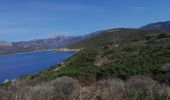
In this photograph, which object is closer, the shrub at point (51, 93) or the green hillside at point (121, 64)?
the shrub at point (51, 93)

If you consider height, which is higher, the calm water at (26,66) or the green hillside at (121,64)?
the green hillside at (121,64)

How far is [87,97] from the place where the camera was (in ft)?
21.2

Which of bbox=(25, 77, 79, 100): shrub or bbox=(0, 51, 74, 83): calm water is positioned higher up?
bbox=(25, 77, 79, 100): shrub

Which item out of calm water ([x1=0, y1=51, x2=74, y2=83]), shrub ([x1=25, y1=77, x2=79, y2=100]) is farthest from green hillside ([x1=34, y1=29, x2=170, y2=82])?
calm water ([x1=0, y1=51, x2=74, y2=83])

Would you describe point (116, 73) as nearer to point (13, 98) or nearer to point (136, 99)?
point (136, 99)

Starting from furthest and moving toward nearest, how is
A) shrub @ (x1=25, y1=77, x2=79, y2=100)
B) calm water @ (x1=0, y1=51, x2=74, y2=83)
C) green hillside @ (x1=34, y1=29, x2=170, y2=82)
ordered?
1. calm water @ (x1=0, y1=51, x2=74, y2=83)
2. green hillside @ (x1=34, y1=29, x2=170, y2=82)
3. shrub @ (x1=25, y1=77, x2=79, y2=100)

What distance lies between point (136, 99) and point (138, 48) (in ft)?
86.9

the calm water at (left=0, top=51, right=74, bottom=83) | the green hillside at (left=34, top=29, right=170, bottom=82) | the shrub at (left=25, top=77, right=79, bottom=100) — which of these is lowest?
the calm water at (left=0, top=51, right=74, bottom=83)

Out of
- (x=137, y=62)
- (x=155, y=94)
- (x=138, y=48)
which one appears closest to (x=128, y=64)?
(x=137, y=62)

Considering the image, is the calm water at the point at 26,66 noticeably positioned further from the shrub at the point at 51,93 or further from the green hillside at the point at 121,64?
the shrub at the point at 51,93

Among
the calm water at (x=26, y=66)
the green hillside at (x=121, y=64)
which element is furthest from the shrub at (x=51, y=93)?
the calm water at (x=26, y=66)

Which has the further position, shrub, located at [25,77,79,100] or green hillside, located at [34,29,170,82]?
green hillside, located at [34,29,170,82]

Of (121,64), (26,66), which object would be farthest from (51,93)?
(26,66)

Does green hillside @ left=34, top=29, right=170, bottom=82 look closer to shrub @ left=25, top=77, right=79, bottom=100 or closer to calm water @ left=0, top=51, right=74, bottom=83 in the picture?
shrub @ left=25, top=77, right=79, bottom=100
